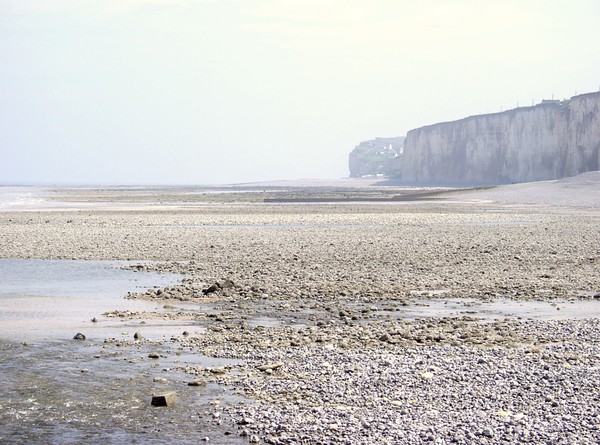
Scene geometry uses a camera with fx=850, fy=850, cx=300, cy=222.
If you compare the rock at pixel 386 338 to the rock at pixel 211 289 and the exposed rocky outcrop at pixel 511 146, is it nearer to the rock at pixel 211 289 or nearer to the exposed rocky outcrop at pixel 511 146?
the rock at pixel 211 289

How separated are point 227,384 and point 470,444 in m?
2.99

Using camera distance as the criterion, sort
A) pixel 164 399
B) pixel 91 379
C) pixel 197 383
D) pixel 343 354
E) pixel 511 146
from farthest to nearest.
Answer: pixel 511 146
pixel 343 354
pixel 91 379
pixel 197 383
pixel 164 399

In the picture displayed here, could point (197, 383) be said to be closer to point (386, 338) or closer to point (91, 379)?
point (91, 379)

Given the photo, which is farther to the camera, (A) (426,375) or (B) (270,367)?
(B) (270,367)

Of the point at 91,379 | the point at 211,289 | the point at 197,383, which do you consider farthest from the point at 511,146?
the point at 91,379

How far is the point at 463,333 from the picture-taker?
459 inches

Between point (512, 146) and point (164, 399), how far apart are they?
107608 millimetres

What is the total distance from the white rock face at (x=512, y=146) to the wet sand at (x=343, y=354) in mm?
69835

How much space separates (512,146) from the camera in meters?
111

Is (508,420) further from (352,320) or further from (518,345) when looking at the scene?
(352,320)

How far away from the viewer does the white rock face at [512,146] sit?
88.6m

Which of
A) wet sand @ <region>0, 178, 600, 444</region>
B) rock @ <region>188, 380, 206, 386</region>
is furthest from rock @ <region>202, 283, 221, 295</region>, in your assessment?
rock @ <region>188, 380, 206, 386</region>

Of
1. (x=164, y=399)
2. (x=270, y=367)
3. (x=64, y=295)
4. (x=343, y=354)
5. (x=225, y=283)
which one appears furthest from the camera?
(x=225, y=283)

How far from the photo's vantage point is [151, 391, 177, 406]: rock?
27.3 feet
